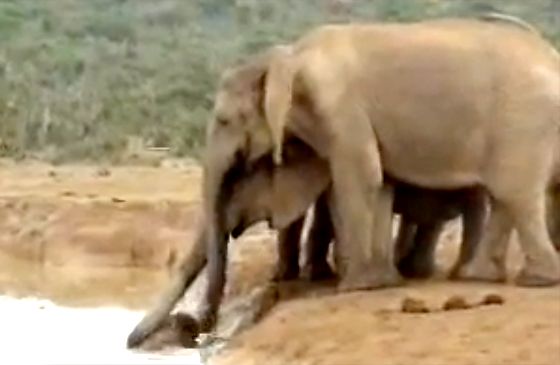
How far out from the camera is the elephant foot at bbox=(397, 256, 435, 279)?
26.6ft

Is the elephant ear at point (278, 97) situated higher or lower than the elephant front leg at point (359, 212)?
higher

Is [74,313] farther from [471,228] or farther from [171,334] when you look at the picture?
[471,228]

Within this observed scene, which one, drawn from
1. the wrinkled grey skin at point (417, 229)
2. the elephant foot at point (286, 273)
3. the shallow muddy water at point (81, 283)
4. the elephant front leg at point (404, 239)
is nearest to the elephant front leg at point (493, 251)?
the wrinkled grey skin at point (417, 229)

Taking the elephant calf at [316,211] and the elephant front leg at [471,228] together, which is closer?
the elephant calf at [316,211]

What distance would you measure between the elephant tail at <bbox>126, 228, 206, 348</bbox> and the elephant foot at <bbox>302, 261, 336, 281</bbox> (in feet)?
1.41

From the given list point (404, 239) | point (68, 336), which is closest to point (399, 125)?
point (404, 239)

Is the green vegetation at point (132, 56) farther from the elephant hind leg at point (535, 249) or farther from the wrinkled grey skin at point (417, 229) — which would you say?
the elephant hind leg at point (535, 249)

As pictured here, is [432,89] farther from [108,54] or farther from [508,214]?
[108,54]

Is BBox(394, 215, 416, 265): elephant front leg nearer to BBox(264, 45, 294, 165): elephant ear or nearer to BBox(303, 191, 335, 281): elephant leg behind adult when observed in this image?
BBox(303, 191, 335, 281): elephant leg behind adult

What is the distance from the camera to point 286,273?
320 inches

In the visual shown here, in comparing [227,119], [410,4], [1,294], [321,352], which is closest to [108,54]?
[410,4]

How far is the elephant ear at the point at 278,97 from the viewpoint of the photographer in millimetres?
7562

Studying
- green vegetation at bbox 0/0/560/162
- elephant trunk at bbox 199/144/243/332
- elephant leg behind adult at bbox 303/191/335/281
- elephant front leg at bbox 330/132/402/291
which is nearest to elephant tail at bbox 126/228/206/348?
elephant trunk at bbox 199/144/243/332

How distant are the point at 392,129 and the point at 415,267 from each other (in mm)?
682
